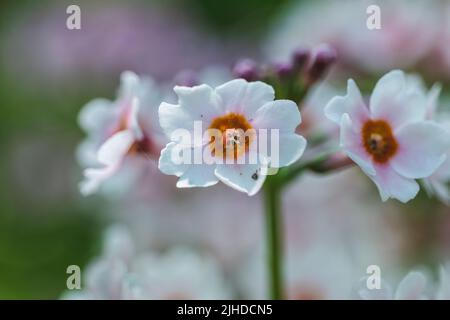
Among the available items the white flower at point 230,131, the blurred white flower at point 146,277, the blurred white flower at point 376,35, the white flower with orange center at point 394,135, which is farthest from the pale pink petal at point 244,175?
the blurred white flower at point 376,35

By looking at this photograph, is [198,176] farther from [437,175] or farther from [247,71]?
[437,175]

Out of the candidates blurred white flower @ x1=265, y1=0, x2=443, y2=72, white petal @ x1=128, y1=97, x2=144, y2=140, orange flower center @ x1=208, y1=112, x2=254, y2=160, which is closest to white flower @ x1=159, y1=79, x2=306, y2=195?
orange flower center @ x1=208, y1=112, x2=254, y2=160

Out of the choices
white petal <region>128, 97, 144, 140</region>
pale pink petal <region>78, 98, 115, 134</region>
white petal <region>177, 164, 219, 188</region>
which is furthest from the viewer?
pale pink petal <region>78, 98, 115, 134</region>

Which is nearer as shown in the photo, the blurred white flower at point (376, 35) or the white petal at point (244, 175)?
the white petal at point (244, 175)

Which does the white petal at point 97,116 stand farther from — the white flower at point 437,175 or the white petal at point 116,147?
the white flower at point 437,175

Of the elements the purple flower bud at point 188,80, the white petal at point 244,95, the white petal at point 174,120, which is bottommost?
the white petal at point 174,120

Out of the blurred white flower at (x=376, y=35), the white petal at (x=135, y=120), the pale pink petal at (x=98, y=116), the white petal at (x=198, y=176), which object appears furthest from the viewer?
the blurred white flower at (x=376, y=35)

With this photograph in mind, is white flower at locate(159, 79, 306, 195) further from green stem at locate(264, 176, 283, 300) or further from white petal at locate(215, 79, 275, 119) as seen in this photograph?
green stem at locate(264, 176, 283, 300)

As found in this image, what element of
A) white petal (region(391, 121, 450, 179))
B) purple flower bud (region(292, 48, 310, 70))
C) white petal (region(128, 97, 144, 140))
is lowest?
white petal (region(391, 121, 450, 179))
